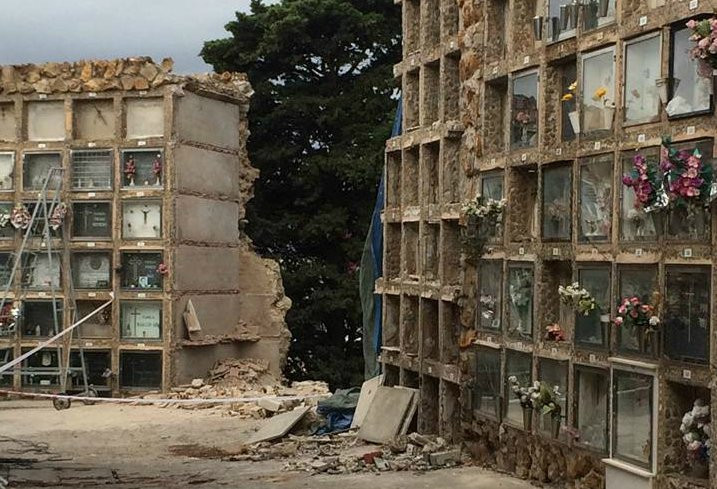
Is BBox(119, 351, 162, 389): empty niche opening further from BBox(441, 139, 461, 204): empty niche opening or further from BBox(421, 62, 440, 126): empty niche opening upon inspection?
BBox(441, 139, 461, 204): empty niche opening

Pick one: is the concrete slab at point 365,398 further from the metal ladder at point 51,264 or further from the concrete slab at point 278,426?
the metal ladder at point 51,264

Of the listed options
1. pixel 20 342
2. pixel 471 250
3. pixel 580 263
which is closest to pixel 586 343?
pixel 580 263

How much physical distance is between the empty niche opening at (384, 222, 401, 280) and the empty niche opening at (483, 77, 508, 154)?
2980 mm

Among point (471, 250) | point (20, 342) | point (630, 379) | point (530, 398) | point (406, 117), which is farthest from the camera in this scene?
point (20, 342)

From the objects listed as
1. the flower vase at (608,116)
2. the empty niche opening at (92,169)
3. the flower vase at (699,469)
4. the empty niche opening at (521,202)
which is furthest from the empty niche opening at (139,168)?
the flower vase at (699,469)

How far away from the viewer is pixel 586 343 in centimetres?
942

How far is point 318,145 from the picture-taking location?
2489 centimetres

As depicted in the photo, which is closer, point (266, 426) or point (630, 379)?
point (630, 379)

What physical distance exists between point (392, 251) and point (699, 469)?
6612 mm

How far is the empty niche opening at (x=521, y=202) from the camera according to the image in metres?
10.9

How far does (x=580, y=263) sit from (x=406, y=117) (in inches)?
191

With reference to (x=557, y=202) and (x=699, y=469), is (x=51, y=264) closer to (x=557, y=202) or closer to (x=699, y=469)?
(x=557, y=202)

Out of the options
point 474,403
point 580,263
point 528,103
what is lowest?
point 474,403

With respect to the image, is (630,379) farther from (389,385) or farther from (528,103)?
(389,385)
